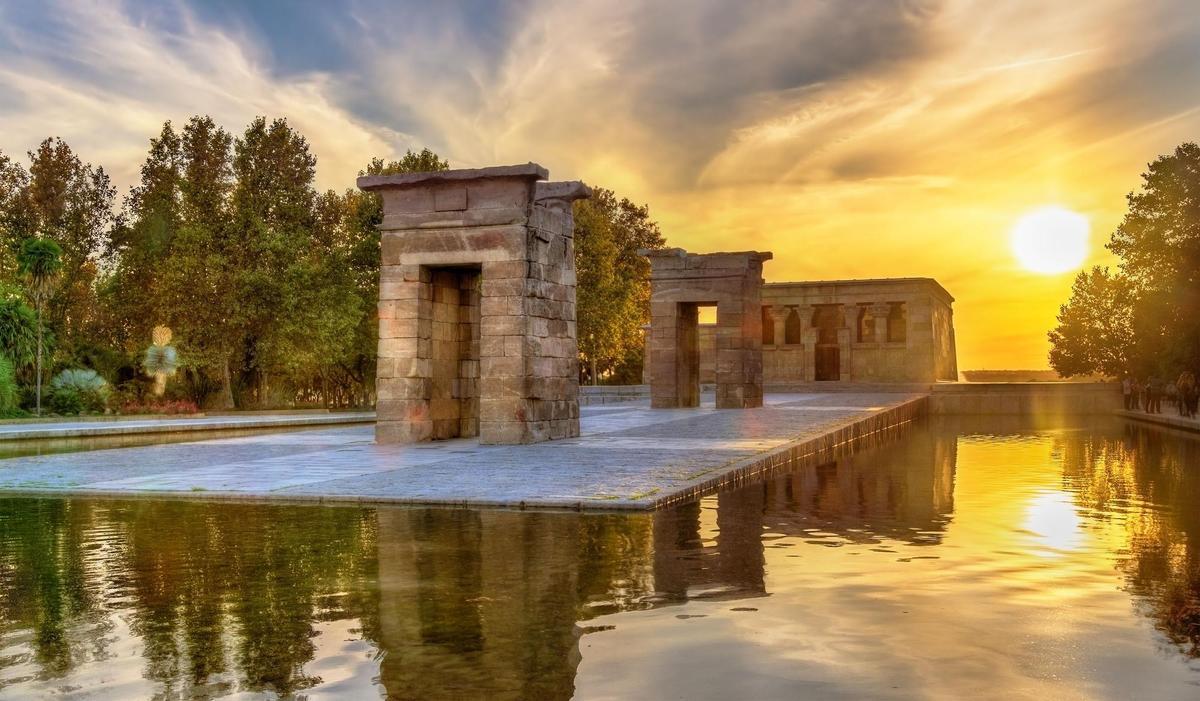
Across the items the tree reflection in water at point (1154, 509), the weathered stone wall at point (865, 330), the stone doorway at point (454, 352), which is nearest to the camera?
the tree reflection in water at point (1154, 509)

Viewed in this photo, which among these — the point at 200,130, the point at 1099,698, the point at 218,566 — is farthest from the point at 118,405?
the point at 1099,698

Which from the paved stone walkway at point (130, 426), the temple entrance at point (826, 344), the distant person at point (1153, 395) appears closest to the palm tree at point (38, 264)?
the paved stone walkway at point (130, 426)

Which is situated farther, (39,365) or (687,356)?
(687,356)

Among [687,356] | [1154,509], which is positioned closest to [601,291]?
[687,356]

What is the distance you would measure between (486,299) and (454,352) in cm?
243

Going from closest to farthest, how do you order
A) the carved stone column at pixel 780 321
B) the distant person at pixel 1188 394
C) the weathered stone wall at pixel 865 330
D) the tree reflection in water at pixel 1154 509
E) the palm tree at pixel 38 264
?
the tree reflection in water at pixel 1154 509
the distant person at pixel 1188 394
the palm tree at pixel 38 264
the weathered stone wall at pixel 865 330
the carved stone column at pixel 780 321

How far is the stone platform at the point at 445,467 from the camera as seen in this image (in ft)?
37.6

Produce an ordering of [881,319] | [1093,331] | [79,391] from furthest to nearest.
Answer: [881,319] → [1093,331] → [79,391]

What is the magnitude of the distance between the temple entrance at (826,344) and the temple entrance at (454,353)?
46104mm

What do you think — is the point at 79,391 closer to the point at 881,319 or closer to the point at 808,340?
the point at 808,340

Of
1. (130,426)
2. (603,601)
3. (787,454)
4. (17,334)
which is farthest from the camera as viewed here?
(17,334)

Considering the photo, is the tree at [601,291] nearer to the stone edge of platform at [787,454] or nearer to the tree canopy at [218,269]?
the tree canopy at [218,269]

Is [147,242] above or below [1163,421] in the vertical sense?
above

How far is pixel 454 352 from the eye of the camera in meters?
21.0
